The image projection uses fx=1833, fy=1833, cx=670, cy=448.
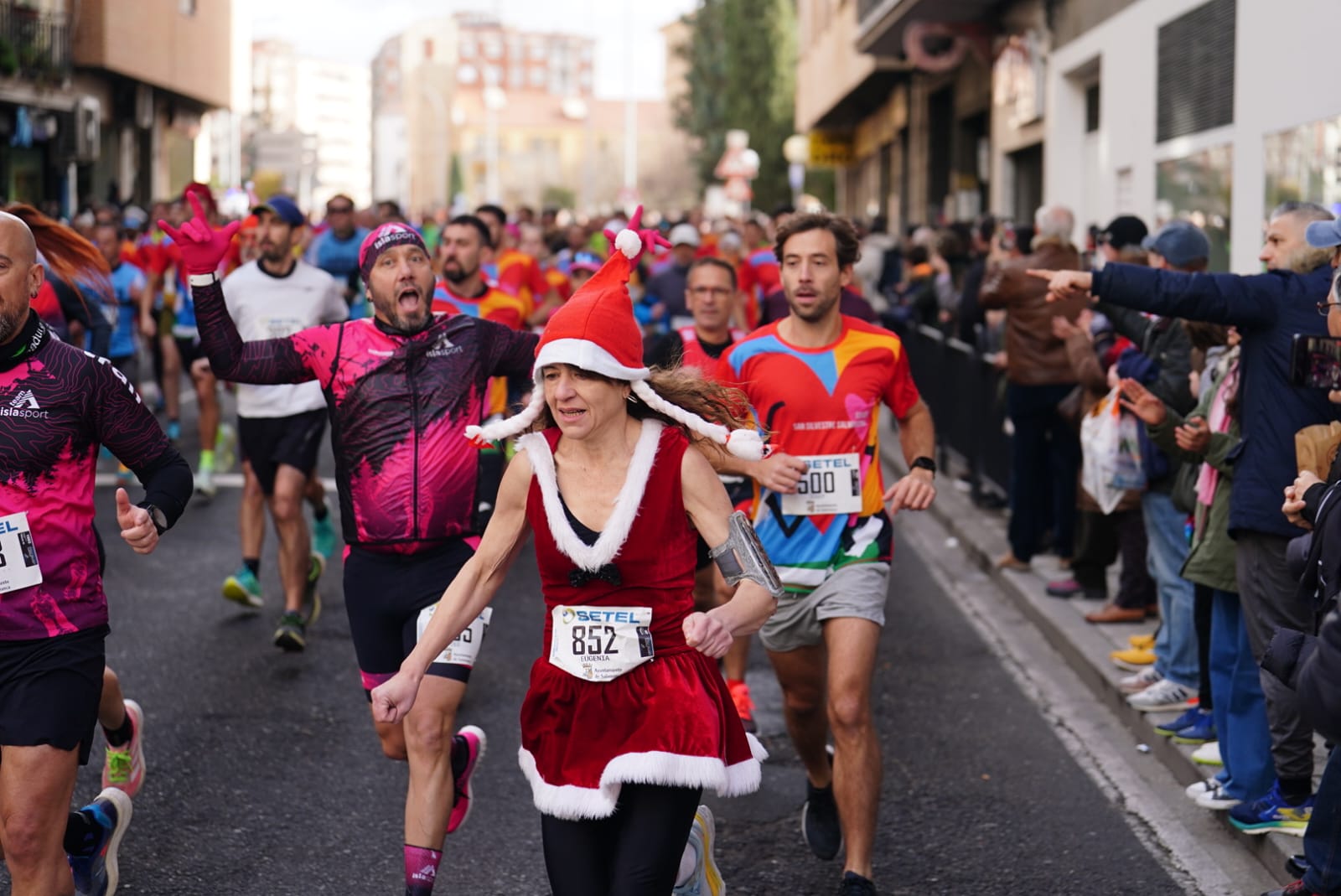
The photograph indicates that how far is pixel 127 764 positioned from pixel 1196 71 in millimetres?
10535

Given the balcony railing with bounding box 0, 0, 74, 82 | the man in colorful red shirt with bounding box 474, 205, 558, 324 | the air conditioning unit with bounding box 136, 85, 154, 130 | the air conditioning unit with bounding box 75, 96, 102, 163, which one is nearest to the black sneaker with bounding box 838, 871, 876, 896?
the man in colorful red shirt with bounding box 474, 205, 558, 324

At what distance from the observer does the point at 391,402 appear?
223 inches

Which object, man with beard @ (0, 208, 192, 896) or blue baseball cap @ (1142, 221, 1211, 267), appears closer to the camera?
man with beard @ (0, 208, 192, 896)

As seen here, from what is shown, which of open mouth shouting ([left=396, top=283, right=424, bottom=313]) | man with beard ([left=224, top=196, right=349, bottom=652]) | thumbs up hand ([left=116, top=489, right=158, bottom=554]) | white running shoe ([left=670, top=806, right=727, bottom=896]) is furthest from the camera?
man with beard ([left=224, top=196, right=349, bottom=652])

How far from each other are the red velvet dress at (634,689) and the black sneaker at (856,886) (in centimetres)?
117

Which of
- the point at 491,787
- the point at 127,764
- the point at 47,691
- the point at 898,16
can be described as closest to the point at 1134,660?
the point at 491,787

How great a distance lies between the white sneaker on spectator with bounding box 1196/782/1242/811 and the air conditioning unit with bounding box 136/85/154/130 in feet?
122

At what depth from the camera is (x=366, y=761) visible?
6918 mm

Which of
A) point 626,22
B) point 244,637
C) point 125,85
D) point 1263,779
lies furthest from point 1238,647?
point 626,22

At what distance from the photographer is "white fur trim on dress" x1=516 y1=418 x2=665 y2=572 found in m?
4.05

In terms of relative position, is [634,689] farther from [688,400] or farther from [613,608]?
[688,400]

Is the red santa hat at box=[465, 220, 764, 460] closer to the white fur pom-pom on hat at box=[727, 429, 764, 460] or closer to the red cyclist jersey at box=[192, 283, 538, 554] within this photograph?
the white fur pom-pom on hat at box=[727, 429, 764, 460]

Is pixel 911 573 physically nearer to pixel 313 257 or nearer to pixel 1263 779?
pixel 1263 779

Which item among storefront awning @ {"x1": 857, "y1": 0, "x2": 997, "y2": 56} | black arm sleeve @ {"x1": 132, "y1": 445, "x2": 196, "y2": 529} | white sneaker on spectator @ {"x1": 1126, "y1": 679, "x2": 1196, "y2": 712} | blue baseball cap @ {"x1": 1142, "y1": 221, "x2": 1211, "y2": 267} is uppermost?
storefront awning @ {"x1": 857, "y1": 0, "x2": 997, "y2": 56}
